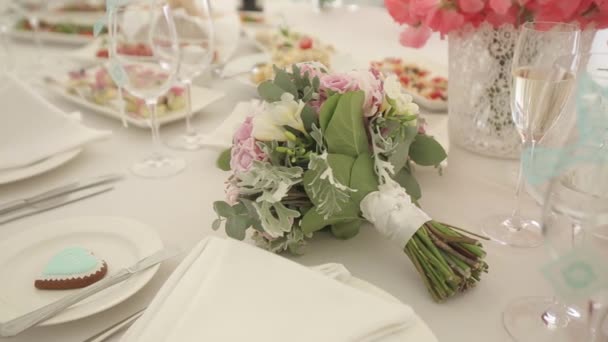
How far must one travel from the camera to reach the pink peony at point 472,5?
907 mm

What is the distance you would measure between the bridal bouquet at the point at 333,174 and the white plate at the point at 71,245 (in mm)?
136

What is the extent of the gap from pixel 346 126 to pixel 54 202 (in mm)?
580

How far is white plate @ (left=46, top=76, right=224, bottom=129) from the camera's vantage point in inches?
50.1

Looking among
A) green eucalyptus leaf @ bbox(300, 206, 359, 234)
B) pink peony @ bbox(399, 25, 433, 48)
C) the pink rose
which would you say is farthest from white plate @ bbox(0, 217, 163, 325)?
pink peony @ bbox(399, 25, 433, 48)

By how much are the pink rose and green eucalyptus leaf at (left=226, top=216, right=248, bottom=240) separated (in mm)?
227

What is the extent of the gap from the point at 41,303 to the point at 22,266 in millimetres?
110

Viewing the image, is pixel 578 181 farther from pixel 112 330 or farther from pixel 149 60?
pixel 149 60

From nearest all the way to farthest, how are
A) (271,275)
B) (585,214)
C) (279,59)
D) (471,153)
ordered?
(585,214), (271,275), (471,153), (279,59)

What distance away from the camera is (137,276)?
0.70 m

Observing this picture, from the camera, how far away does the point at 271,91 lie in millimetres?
772

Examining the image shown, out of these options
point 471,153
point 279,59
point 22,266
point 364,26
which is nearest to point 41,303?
point 22,266

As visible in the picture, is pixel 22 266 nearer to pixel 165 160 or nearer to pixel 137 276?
pixel 137 276

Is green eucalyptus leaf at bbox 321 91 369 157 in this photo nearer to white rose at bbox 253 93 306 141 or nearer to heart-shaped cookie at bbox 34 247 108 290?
Result: white rose at bbox 253 93 306 141

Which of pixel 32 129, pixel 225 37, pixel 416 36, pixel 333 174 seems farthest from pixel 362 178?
pixel 225 37
